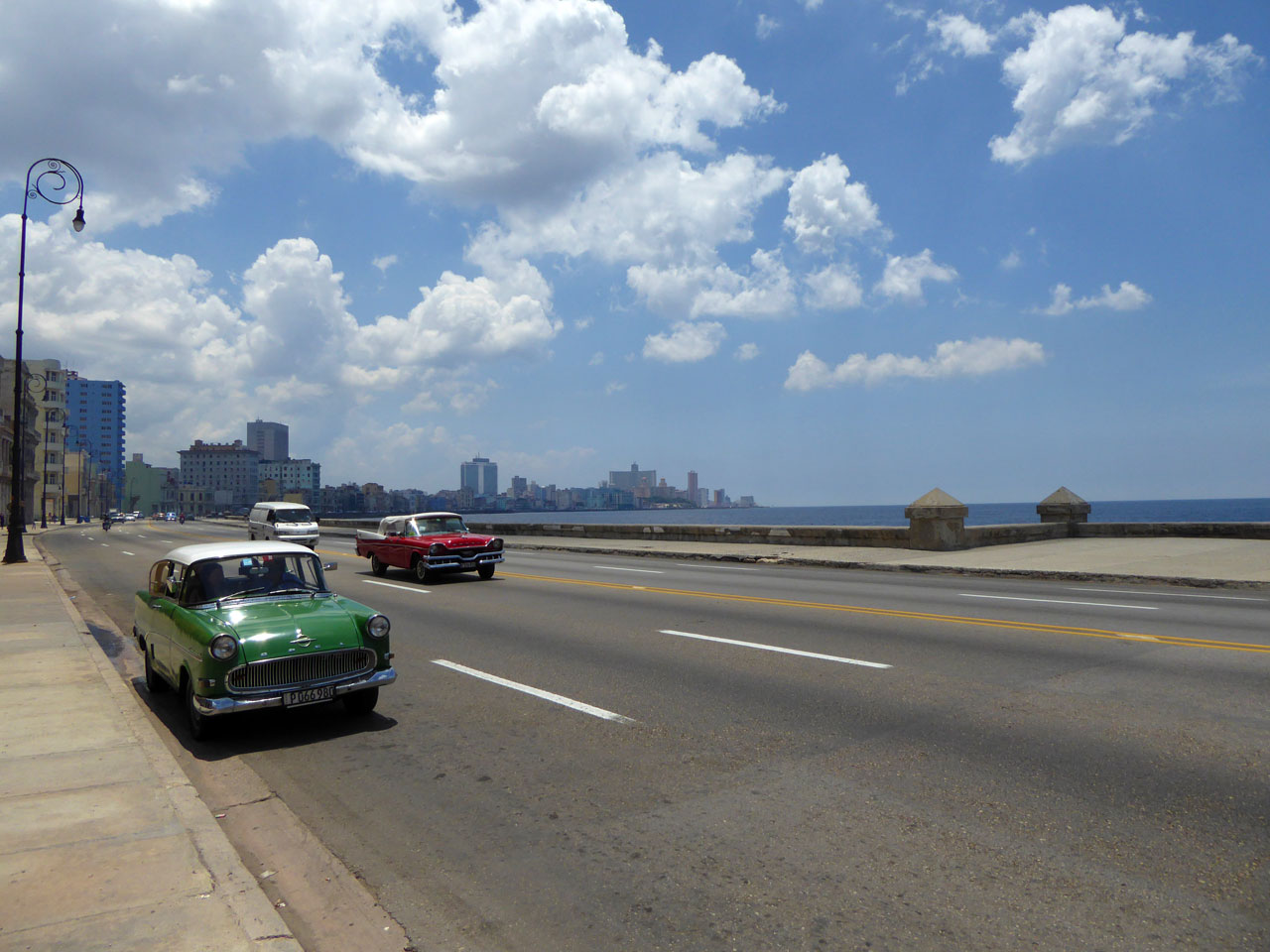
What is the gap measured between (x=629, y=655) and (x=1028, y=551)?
1619cm

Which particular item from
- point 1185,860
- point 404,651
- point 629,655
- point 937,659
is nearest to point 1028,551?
point 937,659

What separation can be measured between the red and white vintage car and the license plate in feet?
36.0

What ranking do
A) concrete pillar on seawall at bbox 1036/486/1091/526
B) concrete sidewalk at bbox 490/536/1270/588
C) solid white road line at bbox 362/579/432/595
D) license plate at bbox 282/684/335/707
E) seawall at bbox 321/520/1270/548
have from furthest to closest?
concrete pillar on seawall at bbox 1036/486/1091/526, seawall at bbox 321/520/1270/548, solid white road line at bbox 362/579/432/595, concrete sidewalk at bbox 490/536/1270/588, license plate at bbox 282/684/335/707

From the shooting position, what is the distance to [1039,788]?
4.94 m

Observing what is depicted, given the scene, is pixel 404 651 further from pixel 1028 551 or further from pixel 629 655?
pixel 1028 551

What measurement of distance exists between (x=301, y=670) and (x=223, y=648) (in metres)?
0.63

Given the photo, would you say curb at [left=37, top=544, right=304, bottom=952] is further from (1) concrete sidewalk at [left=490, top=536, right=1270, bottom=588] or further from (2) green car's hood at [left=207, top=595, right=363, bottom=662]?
(1) concrete sidewalk at [left=490, top=536, right=1270, bottom=588]

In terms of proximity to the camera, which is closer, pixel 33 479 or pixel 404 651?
pixel 404 651

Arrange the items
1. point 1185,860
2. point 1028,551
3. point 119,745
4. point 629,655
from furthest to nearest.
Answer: point 1028,551, point 629,655, point 119,745, point 1185,860

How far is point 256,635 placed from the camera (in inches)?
260

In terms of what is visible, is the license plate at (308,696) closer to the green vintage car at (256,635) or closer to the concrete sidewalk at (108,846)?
the green vintage car at (256,635)

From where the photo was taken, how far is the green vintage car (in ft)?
21.1

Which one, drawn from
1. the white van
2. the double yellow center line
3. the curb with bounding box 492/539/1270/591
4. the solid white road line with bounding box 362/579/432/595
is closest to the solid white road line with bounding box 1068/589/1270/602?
the curb with bounding box 492/539/1270/591

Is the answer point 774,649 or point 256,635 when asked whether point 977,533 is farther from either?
point 256,635
